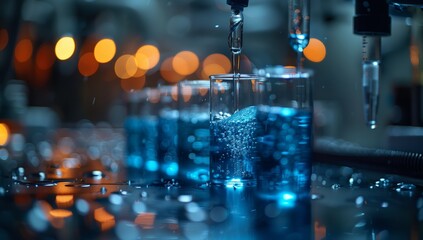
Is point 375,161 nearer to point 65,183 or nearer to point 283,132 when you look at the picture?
point 283,132

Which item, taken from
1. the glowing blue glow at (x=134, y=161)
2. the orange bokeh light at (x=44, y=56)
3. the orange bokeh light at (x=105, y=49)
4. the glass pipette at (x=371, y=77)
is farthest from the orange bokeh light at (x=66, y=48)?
the glass pipette at (x=371, y=77)

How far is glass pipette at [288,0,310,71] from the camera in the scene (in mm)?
834

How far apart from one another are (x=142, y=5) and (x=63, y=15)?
1.36 ft

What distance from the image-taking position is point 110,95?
3248mm

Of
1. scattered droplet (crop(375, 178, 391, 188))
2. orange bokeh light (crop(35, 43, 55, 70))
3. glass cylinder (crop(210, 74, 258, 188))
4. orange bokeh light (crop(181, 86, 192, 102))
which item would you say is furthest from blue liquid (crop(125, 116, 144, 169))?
orange bokeh light (crop(35, 43, 55, 70))

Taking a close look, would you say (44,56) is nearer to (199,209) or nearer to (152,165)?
(152,165)

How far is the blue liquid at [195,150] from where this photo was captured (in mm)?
1021

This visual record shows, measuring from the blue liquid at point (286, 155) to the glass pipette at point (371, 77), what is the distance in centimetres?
30

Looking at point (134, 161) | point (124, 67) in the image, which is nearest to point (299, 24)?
point (134, 161)

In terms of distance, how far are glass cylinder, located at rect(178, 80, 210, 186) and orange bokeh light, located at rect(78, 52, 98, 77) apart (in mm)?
2328

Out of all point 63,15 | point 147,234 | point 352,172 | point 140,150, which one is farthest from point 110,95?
point 147,234

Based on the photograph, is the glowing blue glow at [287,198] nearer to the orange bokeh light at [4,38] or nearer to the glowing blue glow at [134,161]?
the glowing blue glow at [134,161]

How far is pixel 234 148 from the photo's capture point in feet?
2.97

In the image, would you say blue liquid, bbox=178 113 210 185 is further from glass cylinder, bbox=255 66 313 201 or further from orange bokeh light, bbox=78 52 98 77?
orange bokeh light, bbox=78 52 98 77
